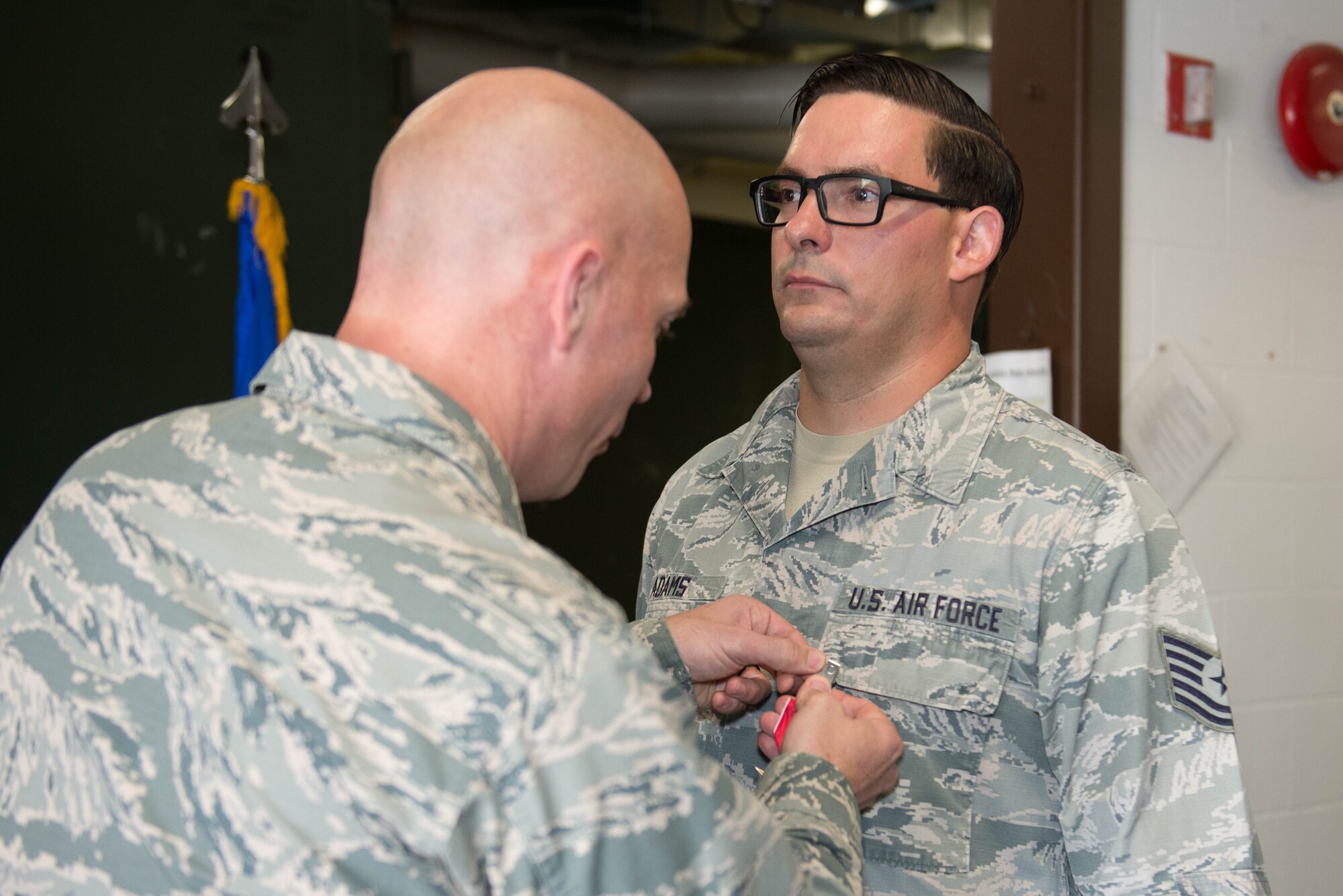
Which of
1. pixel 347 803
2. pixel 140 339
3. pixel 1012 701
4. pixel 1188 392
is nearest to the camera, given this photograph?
pixel 347 803

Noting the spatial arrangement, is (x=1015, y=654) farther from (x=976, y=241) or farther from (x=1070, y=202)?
(x=1070, y=202)

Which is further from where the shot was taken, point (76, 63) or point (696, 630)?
point (76, 63)

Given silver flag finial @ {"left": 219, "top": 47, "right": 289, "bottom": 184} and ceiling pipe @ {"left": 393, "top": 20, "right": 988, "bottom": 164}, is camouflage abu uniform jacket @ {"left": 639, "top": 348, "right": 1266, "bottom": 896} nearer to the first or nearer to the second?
silver flag finial @ {"left": 219, "top": 47, "right": 289, "bottom": 184}

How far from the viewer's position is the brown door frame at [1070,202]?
2166mm

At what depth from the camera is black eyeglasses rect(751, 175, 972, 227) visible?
Answer: 1.45m

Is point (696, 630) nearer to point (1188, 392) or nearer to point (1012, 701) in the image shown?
point (1012, 701)

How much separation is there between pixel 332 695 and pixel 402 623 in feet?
0.19

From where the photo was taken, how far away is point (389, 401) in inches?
31.2

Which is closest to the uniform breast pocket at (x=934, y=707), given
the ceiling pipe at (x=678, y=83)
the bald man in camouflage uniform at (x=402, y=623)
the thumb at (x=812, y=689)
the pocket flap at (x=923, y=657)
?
the pocket flap at (x=923, y=657)

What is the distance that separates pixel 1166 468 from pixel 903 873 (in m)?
1.31

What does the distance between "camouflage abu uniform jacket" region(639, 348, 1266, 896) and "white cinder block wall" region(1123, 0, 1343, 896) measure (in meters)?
1.08

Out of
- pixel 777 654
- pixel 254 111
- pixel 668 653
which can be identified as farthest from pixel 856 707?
pixel 254 111

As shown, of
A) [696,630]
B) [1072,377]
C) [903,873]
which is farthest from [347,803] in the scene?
[1072,377]

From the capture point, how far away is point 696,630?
1276 mm
